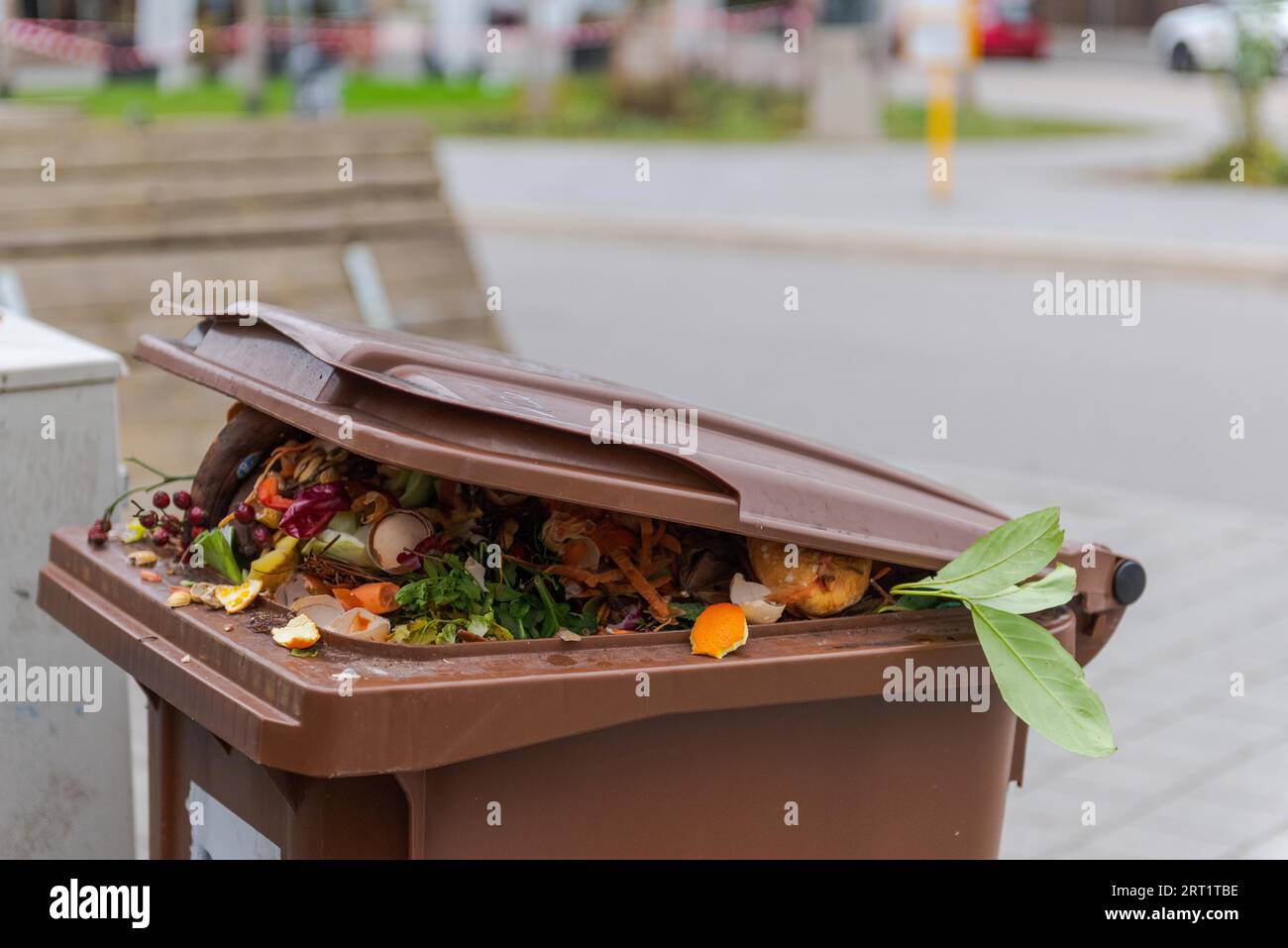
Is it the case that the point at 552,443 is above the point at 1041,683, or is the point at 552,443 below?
above

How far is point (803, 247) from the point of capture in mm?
14070

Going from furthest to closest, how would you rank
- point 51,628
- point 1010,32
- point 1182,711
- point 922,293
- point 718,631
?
1. point 1010,32
2. point 922,293
3. point 1182,711
4. point 51,628
5. point 718,631

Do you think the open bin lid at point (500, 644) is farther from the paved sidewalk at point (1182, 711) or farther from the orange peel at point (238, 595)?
the paved sidewalk at point (1182, 711)

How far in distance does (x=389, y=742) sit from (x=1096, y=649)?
4.11 feet

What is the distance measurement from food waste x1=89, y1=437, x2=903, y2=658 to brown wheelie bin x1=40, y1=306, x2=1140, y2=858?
0.05 m

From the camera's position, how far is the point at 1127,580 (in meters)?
2.79

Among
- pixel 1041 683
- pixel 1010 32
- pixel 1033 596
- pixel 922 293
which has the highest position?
pixel 1010 32

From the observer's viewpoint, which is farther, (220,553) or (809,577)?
(220,553)

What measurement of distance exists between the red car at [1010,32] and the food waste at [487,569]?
3282 centimetres

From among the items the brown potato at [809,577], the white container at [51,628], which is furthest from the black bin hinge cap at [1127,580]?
the white container at [51,628]

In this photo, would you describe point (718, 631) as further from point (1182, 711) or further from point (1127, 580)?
point (1182, 711)

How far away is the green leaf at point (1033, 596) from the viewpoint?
8.00 feet

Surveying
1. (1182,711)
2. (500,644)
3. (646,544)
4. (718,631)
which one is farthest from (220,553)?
(1182,711)

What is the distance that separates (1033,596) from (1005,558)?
0.23 ft
